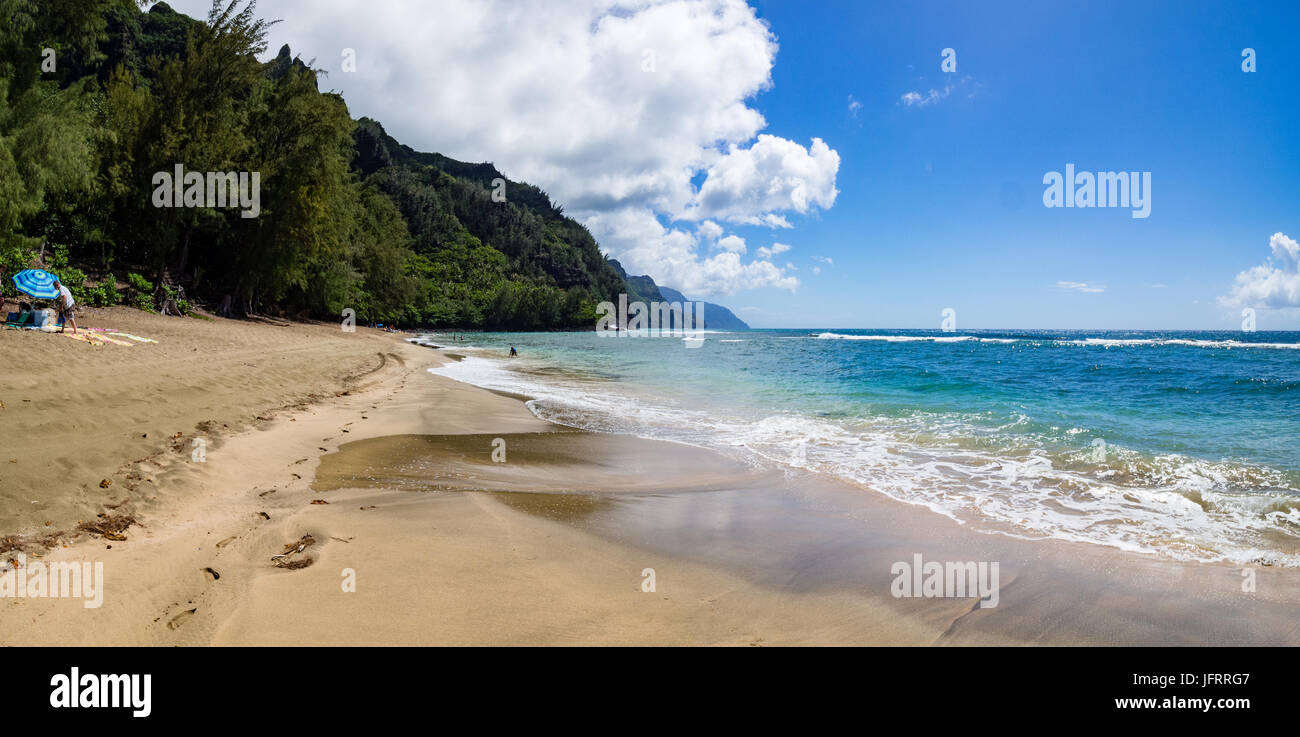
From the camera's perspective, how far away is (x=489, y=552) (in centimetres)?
480

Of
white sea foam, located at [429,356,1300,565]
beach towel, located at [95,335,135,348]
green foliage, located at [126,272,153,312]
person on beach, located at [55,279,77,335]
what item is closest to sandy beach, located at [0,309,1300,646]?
white sea foam, located at [429,356,1300,565]

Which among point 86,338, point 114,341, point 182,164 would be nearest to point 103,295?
point 182,164

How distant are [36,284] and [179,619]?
1645cm

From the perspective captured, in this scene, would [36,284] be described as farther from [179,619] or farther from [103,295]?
[179,619]

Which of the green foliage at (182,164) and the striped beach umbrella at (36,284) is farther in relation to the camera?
the green foliage at (182,164)

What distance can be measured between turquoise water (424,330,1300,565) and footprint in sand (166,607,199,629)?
7.42 metres

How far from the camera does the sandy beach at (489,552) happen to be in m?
3.52

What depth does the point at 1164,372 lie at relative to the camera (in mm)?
27766

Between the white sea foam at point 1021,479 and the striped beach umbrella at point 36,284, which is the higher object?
the striped beach umbrella at point 36,284

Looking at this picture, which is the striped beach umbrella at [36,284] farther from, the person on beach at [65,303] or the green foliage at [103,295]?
the green foliage at [103,295]

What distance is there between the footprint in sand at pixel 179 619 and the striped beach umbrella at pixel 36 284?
1600 centimetres

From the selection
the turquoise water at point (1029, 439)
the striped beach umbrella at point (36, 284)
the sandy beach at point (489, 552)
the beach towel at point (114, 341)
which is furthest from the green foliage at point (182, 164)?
the sandy beach at point (489, 552)
